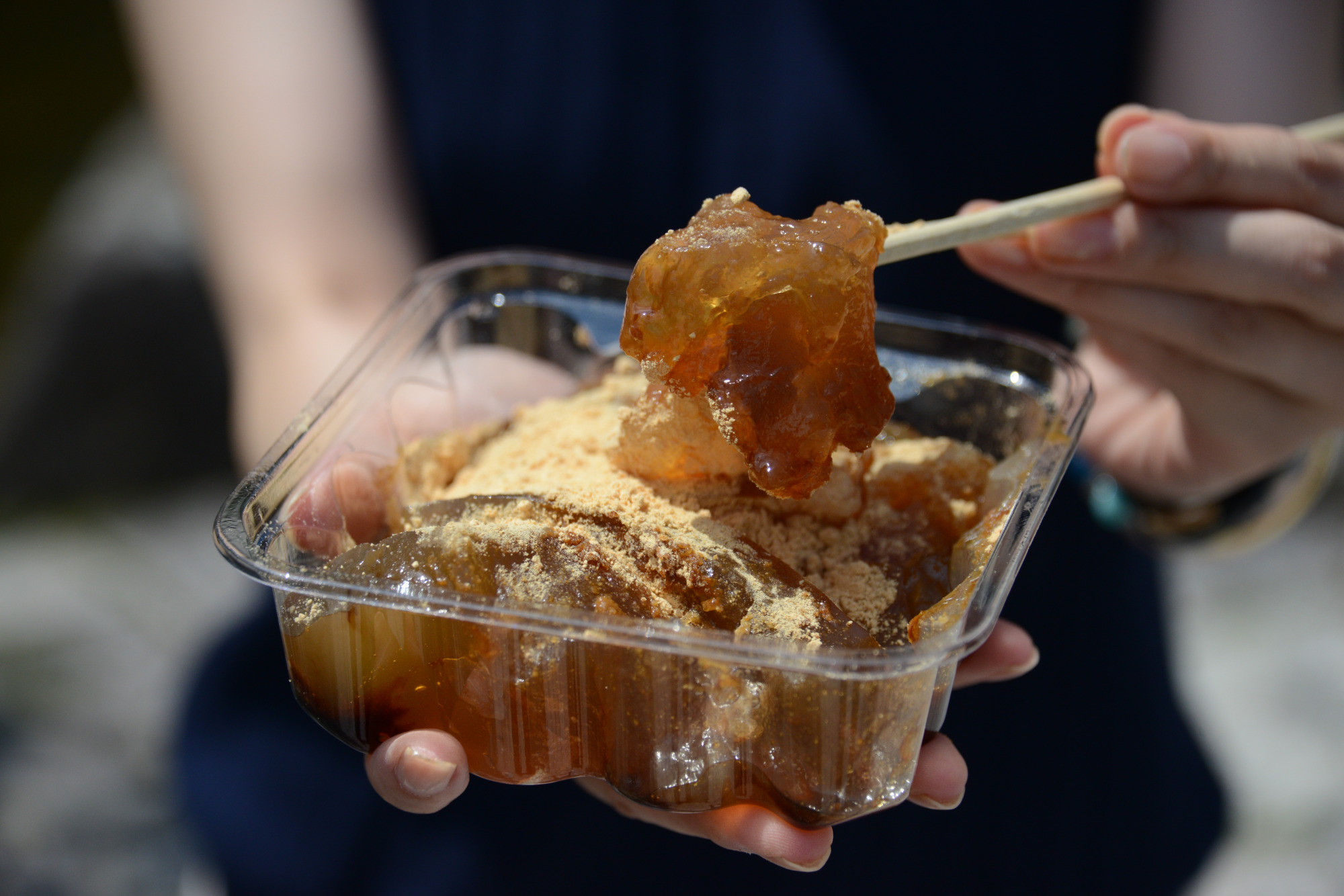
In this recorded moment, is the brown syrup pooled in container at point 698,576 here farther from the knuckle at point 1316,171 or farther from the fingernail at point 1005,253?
the knuckle at point 1316,171

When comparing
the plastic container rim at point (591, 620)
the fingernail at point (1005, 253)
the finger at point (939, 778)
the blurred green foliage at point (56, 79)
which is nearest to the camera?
the plastic container rim at point (591, 620)

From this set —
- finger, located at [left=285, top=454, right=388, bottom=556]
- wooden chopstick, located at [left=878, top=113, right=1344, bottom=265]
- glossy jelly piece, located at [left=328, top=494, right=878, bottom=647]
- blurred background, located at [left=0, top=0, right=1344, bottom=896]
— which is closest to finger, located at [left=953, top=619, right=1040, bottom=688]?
glossy jelly piece, located at [left=328, top=494, right=878, bottom=647]

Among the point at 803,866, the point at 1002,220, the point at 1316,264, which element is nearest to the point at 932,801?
the point at 803,866

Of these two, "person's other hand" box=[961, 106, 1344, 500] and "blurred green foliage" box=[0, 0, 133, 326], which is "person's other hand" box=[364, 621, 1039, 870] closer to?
"person's other hand" box=[961, 106, 1344, 500]

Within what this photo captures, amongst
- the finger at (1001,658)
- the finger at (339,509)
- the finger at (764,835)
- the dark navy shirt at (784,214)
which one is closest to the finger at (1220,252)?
the finger at (1001,658)

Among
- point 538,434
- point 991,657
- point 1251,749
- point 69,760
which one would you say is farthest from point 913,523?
point 69,760

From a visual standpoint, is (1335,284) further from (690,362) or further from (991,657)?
(690,362)

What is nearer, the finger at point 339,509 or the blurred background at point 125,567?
the finger at point 339,509
